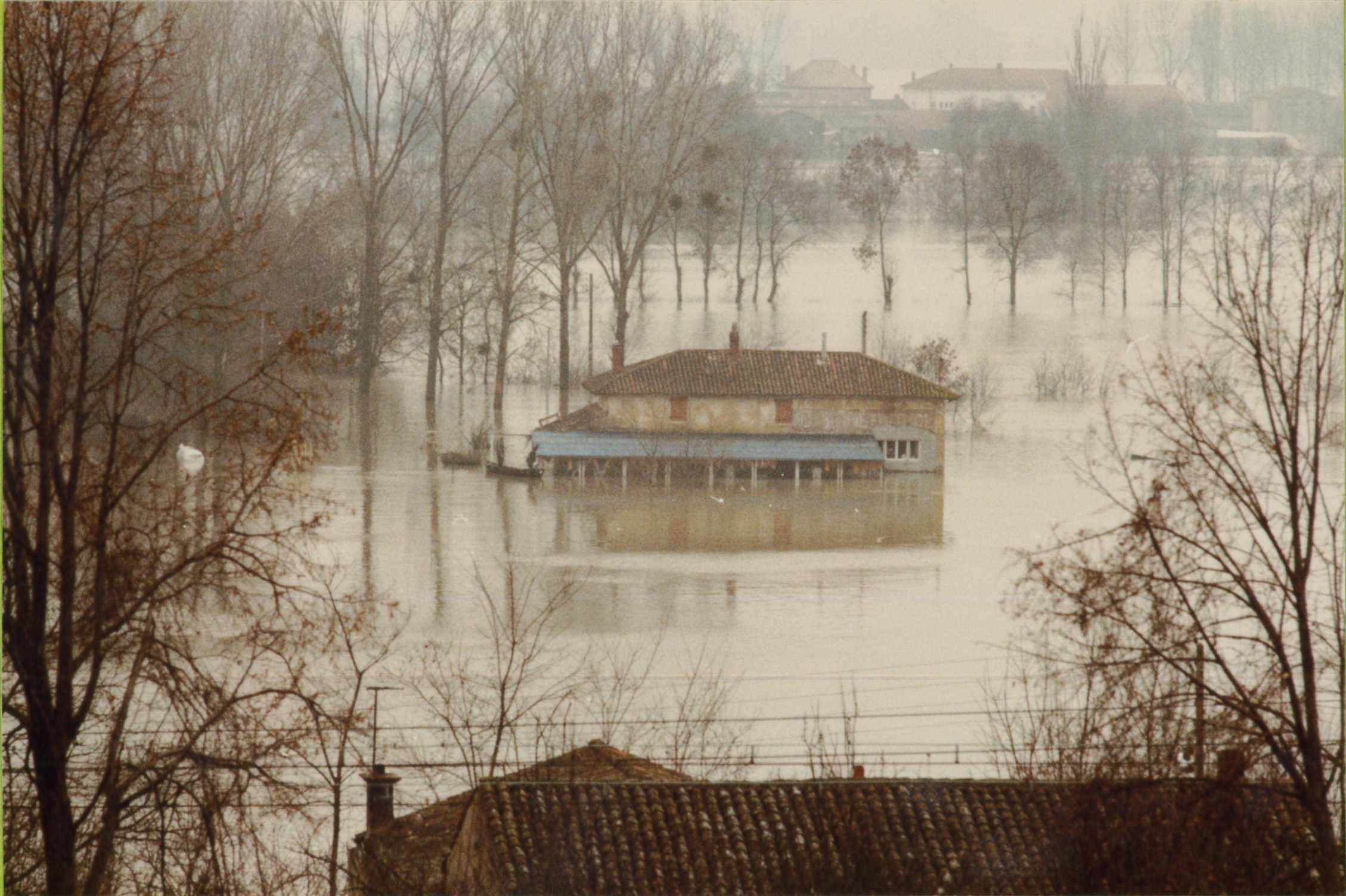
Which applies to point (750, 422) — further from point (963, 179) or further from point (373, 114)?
point (373, 114)

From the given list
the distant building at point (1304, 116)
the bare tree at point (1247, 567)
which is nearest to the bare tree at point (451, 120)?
the distant building at point (1304, 116)

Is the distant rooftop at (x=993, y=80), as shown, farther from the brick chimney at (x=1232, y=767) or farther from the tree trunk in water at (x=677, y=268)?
the brick chimney at (x=1232, y=767)

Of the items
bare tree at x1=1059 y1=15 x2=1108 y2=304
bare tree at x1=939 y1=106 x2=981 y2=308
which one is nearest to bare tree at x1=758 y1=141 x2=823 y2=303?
bare tree at x1=939 y1=106 x2=981 y2=308

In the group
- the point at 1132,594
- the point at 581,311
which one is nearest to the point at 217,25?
the point at 581,311

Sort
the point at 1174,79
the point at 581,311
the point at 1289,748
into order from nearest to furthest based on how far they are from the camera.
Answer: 1. the point at 1289,748
2. the point at 1174,79
3. the point at 581,311

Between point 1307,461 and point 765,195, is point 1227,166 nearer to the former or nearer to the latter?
point 765,195

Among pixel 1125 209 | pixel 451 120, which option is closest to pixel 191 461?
pixel 451 120
